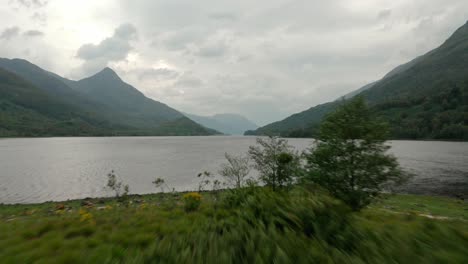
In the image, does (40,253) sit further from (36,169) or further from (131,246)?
(36,169)

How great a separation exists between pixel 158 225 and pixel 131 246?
1.71 meters

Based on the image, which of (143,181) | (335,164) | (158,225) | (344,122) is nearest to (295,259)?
(158,225)

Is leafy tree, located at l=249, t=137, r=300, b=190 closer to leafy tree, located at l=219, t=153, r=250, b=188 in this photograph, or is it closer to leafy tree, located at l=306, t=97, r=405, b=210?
leafy tree, located at l=306, t=97, r=405, b=210

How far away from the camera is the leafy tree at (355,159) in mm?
17703

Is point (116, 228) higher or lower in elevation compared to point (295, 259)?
lower

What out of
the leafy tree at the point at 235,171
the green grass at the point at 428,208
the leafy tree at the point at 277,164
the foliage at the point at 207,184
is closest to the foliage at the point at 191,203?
the leafy tree at the point at 277,164

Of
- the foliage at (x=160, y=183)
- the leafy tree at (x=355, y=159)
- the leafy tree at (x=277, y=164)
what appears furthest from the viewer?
the foliage at (x=160, y=183)

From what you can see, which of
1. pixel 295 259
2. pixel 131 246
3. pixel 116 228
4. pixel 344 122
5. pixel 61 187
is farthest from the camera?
pixel 61 187

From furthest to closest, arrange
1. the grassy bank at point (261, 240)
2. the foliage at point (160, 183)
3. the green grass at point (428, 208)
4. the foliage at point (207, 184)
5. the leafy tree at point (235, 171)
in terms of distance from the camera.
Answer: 1. the leafy tree at point (235, 171)
2. the foliage at point (160, 183)
3. the foliage at point (207, 184)
4. the green grass at point (428, 208)
5. the grassy bank at point (261, 240)

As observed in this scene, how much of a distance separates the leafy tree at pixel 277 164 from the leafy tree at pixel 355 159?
2.79 metres

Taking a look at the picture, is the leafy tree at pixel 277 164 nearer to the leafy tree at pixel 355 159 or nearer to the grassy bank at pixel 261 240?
the leafy tree at pixel 355 159

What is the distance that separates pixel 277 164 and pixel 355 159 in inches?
385

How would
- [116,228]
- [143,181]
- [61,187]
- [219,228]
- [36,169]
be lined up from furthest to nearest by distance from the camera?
1. [36,169]
2. [143,181]
3. [61,187]
4. [116,228]
5. [219,228]

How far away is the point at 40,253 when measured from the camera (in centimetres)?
588
